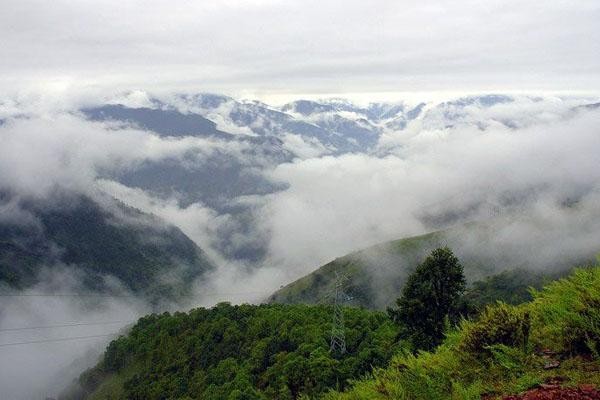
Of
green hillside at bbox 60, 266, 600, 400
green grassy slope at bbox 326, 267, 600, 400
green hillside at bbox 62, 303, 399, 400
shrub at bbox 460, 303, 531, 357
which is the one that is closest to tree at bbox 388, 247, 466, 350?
green hillside at bbox 60, 266, 600, 400

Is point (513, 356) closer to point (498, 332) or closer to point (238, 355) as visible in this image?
point (498, 332)

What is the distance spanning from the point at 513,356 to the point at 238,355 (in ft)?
248

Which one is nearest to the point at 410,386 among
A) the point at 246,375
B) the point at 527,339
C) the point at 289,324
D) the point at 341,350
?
the point at 527,339

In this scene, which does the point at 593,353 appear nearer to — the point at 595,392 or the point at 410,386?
the point at 595,392

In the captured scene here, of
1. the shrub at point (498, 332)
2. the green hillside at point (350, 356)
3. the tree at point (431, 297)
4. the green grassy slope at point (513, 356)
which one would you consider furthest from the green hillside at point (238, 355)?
the shrub at point (498, 332)

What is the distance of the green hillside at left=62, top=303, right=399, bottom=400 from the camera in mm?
52219

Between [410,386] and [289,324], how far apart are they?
231ft

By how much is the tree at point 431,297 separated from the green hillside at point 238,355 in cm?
985

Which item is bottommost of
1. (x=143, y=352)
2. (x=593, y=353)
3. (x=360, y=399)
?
(x=143, y=352)

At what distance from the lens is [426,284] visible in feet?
99.6

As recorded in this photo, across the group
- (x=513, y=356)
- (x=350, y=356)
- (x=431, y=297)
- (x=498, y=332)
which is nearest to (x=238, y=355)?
(x=350, y=356)

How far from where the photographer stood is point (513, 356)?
10398 mm

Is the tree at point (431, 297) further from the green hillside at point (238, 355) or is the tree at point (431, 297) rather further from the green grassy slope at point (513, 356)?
the green grassy slope at point (513, 356)

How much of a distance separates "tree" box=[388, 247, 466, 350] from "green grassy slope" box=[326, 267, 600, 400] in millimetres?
18492
